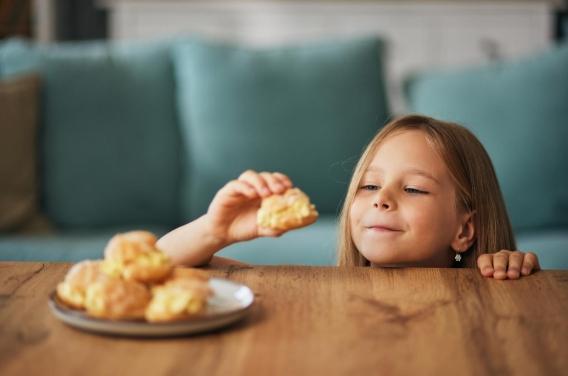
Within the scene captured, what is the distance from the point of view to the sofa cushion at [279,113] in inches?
116

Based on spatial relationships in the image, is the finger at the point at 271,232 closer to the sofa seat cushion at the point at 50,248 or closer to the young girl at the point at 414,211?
the young girl at the point at 414,211

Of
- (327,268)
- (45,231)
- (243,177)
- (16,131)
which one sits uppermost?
(243,177)

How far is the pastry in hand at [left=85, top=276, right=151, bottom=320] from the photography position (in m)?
0.84

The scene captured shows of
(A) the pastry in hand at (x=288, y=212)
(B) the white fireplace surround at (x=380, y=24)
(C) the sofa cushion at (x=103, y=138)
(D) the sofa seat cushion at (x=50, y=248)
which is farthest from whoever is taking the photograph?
(B) the white fireplace surround at (x=380, y=24)

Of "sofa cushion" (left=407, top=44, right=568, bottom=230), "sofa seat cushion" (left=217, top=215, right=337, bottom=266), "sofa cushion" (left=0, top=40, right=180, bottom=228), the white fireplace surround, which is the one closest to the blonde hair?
"sofa seat cushion" (left=217, top=215, right=337, bottom=266)

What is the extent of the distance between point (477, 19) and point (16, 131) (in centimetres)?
299

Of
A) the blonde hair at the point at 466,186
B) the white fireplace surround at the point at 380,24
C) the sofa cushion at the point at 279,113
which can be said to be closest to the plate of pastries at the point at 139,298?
the blonde hair at the point at 466,186

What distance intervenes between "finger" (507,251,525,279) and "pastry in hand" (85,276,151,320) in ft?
1.65

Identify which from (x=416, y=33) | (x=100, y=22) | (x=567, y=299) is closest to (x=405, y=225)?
(x=567, y=299)

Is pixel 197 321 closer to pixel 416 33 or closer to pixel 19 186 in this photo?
pixel 19 186

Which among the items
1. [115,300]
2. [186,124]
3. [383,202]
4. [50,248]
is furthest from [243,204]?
[186,124]

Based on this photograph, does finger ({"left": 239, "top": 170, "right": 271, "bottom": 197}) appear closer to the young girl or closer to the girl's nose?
the young girl

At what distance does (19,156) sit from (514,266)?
6.66ft

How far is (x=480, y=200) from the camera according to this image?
1649 mm
